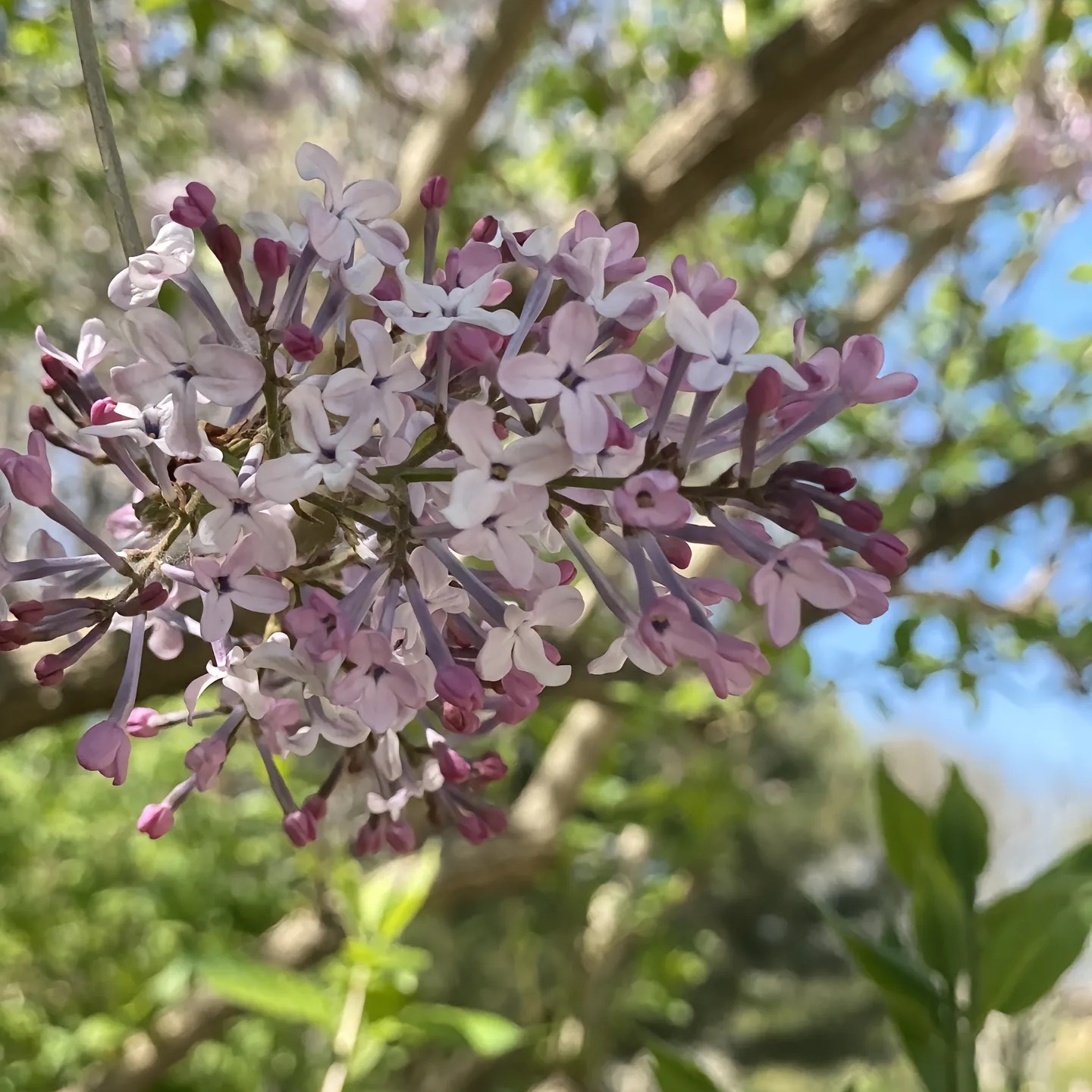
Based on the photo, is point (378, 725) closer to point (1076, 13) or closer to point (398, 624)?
point (398, 624)

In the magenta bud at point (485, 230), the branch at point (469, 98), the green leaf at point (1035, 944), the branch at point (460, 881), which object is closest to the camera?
the magenta bud at point (485, 230)

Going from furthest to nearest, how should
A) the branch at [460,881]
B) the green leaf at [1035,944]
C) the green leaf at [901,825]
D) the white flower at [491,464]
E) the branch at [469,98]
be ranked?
1. the branch at [460,881]
2. the branch at [469,98]
3. the green leaf at [901,825]
4. the green leaf at [1035,944]
5. the white flower at [491,464]

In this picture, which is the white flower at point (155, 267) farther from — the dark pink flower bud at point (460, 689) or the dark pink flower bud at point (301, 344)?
the dark pink flower bud at point (460, 689)

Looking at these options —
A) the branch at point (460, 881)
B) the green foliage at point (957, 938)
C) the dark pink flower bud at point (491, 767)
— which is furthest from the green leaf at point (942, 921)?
the branch at point (460, 881)

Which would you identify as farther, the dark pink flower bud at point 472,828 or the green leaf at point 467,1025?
the green leaf at point 467,1025

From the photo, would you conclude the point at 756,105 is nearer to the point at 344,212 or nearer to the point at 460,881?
the point at 344,212

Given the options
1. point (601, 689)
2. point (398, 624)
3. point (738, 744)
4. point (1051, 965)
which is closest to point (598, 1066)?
point (738, 744)

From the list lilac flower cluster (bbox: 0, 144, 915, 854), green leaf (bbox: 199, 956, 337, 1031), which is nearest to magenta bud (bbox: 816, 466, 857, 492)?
lilac flower cluster (bbox: 0, 144, 915, 854)

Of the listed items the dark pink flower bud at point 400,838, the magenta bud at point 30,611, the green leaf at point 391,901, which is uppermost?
the magenta bud at point 30,611
